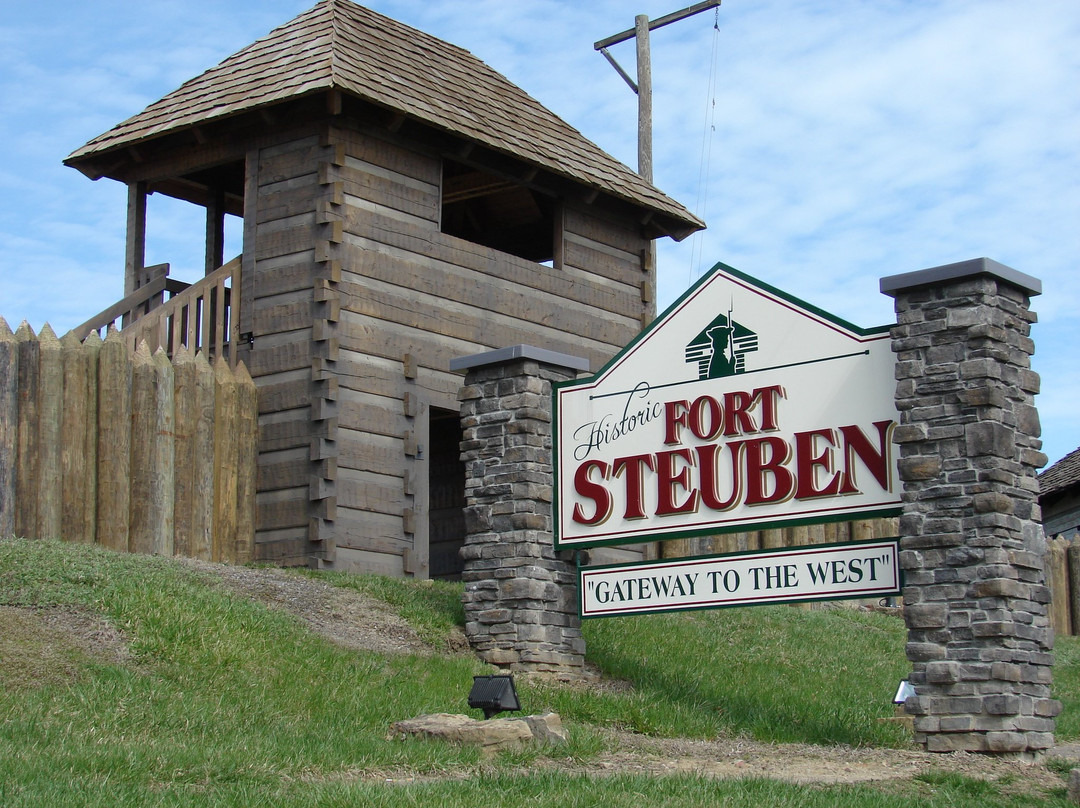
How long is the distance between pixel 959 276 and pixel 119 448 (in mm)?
7984

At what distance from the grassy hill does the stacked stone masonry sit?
0.46m

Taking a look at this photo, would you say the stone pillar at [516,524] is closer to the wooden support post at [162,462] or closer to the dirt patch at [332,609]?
the dirt patch at [332,609]

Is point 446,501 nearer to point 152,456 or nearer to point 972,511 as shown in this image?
point 152,456

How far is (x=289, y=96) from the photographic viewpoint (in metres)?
15.5

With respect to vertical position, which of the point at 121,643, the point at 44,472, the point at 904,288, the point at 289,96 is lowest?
the point at 121,643

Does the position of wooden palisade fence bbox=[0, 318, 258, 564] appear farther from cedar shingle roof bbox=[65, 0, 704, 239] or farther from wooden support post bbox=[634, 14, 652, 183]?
wooden support post bbox=[634, 14, 652, 183]

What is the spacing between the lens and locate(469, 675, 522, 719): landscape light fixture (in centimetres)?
998

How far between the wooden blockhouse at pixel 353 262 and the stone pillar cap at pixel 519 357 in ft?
6.18

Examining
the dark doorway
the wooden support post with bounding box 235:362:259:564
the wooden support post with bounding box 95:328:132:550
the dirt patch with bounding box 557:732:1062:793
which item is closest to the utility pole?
the dark doorway

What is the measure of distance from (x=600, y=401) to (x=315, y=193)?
4.57 meters

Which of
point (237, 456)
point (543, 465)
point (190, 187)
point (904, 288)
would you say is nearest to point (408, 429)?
point (237, 456)

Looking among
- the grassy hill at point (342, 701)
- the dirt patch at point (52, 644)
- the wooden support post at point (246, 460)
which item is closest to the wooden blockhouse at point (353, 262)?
the wooden support post at point (246, 460)

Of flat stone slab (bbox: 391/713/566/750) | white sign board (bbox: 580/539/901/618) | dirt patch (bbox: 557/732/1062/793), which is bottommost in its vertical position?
dirt patch (bbox: 557/732/1062/793)

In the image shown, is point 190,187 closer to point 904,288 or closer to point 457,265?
point 457,265
